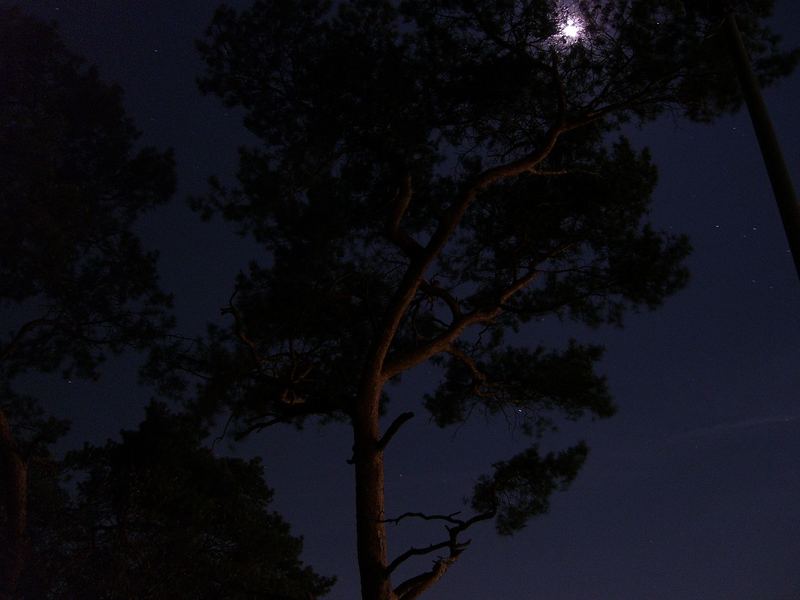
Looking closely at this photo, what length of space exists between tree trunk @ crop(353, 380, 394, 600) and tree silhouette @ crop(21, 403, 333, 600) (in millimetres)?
3437

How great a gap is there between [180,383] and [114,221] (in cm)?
296

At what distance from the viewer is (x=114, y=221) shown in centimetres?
1072

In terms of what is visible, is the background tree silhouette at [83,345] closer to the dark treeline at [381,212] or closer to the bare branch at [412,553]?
the dark treeline at [381,212]

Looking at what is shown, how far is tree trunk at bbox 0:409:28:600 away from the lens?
9.42 metres

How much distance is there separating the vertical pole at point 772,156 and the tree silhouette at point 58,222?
309 inches

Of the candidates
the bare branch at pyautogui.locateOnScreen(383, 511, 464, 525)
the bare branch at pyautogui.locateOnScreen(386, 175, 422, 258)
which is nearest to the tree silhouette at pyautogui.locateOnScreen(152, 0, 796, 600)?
the bare branch at pyautogui.locateOnScreen(386, 175, 422, 258)

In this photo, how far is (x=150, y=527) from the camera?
11.6 meters

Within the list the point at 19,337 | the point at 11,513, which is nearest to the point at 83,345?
the point at 19,337

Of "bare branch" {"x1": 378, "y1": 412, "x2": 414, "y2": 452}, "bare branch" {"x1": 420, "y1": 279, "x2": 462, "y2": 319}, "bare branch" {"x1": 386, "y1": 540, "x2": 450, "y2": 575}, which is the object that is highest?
"bare branch" {"x1": 420, "y1": 279, "x2": 462, "y2": 319}

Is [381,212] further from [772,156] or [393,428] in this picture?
[772,156]

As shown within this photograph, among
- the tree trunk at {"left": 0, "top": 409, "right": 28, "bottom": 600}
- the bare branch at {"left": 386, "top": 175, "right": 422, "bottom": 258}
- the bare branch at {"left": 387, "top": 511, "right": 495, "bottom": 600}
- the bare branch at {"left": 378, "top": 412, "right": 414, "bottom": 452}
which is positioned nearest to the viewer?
the bare branch at {"left": 387, "top": 511, "right": 495, "bottom": 600}

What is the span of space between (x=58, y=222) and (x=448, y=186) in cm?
505

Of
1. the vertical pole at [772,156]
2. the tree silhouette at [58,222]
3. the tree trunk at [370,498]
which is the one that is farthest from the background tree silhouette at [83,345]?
the vertical pole at [772,156]

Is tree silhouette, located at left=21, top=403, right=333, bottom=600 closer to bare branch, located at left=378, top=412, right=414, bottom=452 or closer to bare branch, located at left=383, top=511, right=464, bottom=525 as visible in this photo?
bare branch, located at left=378, top=412, right=414, bottom=452
